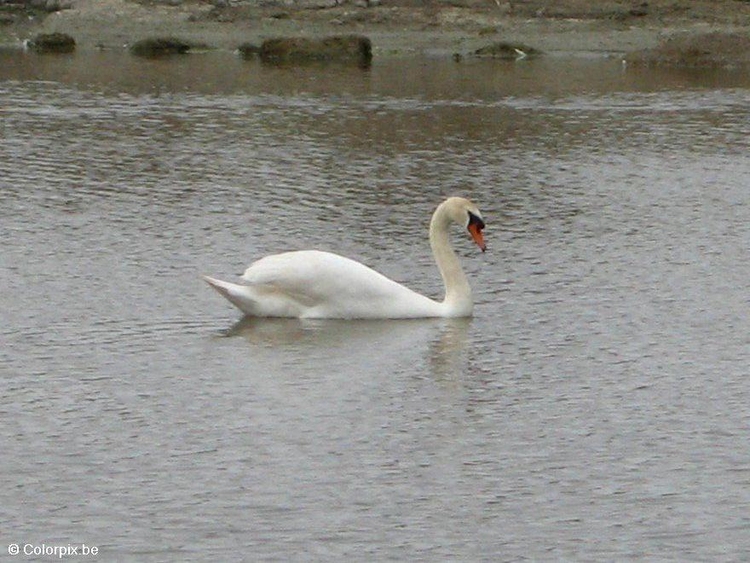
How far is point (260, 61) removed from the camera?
29.5m

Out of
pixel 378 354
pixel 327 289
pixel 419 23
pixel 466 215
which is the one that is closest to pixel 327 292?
pixel 327 289

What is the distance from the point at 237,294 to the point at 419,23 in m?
20.0

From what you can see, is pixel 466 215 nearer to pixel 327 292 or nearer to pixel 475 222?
pixel 475 222

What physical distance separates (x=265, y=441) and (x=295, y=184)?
27.1 ft

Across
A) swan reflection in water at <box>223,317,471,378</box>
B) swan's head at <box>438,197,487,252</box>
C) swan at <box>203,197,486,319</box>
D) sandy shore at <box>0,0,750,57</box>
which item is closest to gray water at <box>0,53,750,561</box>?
swan reflection in water at <box>223,317,471,378</box>

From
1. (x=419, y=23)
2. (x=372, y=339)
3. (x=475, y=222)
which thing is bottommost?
(x=372, y=339)

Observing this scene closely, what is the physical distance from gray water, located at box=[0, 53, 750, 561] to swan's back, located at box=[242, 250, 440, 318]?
0.45ft

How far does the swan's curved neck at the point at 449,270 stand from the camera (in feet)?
40.1

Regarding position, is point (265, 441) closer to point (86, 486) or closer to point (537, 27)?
point (86, 486)

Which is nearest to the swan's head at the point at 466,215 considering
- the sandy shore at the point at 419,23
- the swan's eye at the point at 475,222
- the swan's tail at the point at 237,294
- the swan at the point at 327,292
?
the swan's eye at the point at 475,222

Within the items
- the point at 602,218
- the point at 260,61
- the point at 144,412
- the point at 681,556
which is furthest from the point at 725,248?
the point at 260,61

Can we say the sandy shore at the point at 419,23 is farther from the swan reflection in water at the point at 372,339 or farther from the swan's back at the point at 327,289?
the swan reflection in water at the point at 372,339

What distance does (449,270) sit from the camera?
1241 cm

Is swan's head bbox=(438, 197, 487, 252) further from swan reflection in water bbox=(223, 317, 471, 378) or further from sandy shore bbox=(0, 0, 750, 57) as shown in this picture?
sandy shore bbox=(0, 0, 750, 57)
